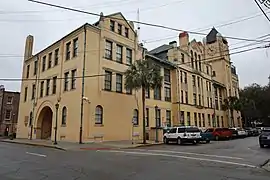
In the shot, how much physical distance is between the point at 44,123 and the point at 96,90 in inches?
474

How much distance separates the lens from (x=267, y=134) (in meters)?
21.6

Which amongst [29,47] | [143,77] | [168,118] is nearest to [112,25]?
[143,77]

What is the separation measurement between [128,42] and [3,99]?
35.7 meters

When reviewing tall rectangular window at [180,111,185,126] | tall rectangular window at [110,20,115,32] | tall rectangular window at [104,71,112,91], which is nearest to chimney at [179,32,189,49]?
tall rectangular window at [180,111,185,126]

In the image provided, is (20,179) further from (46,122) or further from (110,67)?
(46,122)

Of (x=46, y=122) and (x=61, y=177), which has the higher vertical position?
(x=46, y=122)

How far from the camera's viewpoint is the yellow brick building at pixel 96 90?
27000 millimetres

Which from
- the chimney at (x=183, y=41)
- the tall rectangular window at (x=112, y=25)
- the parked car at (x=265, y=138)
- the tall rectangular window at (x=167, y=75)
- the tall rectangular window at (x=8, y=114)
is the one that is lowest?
the parked car at (x=265, y=138)

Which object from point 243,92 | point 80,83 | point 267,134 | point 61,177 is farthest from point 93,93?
point 243,92

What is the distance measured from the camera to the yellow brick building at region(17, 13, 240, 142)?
27000 mm

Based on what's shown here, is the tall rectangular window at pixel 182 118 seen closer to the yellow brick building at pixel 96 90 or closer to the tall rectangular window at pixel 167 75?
the yellow brick building at pixel 96 90

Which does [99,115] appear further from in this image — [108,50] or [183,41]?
[183,41]

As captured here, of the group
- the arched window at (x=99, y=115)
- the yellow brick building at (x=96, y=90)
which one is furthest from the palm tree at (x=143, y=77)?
the arched window at (x=99, y=115)

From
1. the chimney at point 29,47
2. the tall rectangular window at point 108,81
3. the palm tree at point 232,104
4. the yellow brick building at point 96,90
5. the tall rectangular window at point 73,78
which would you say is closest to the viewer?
the yellow brick building at point 96,90
